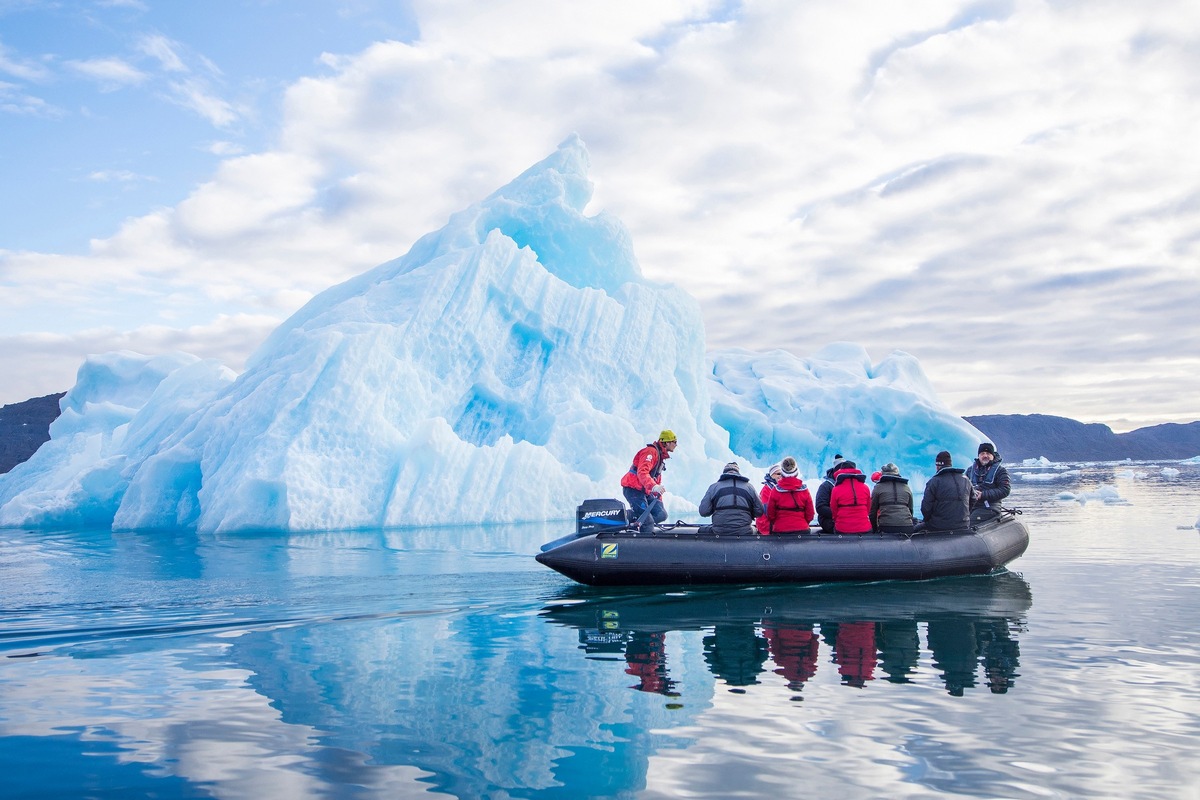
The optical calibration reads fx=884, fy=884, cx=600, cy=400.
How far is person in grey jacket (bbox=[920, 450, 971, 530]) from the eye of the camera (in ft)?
39.0

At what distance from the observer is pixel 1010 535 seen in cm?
1272

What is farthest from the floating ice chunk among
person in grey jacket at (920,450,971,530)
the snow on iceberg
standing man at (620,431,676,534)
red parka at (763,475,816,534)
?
standing man at (620,431,676,534)

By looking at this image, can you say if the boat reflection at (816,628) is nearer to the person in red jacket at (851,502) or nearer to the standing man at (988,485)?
the person in red jacket at (851,502)

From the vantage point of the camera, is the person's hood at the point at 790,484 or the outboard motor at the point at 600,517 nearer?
the outboard motor at the point at 600,517

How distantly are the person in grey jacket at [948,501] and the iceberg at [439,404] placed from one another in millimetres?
10761

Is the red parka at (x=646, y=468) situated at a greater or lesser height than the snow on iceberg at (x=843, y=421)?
lesser

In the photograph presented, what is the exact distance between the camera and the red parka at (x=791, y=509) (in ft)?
37.2

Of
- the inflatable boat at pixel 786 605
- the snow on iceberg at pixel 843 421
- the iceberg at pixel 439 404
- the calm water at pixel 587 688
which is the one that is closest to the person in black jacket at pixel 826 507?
the inflatable boat at pixel 786 605

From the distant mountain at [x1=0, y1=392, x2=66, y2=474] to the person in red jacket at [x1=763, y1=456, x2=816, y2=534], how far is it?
48834 millimetres

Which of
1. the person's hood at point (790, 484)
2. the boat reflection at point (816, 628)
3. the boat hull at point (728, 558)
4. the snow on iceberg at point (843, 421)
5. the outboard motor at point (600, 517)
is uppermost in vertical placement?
the snow on iceberg at point (843, 421)

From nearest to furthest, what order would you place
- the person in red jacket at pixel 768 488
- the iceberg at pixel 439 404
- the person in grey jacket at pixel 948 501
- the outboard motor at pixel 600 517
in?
the outboard motor at pixel 600 517
the person in red jacket at pixel 768 488
the person in grey jacket at pixel 948 501
the iceberg at pixel 439 404

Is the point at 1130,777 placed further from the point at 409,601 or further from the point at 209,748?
the point at 409,601

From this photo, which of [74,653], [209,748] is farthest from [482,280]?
[209,748]

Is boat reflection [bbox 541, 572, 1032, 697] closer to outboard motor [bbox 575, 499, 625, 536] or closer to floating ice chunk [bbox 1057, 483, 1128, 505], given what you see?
outboard motor [bbox 575, 499, 625, 536]
